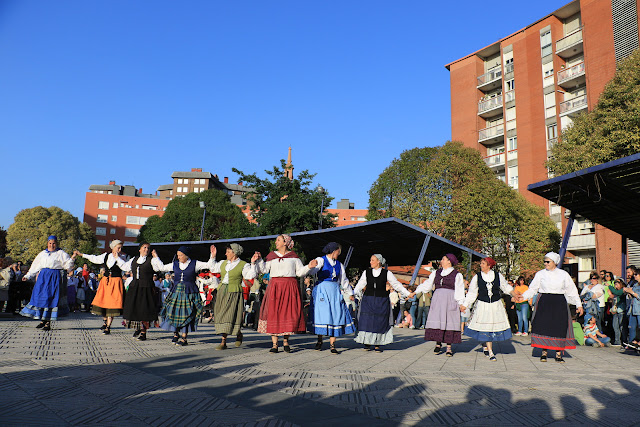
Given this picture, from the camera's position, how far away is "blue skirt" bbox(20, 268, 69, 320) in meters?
9.88

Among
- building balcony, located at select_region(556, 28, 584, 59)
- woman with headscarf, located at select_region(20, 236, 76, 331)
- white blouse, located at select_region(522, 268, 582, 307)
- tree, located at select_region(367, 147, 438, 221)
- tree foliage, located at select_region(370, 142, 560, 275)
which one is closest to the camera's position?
white blouse, located at select_region(522, 268, 582, 307)

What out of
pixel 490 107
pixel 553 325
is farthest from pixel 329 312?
pixel 490 107

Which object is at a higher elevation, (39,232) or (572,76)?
(572,76)

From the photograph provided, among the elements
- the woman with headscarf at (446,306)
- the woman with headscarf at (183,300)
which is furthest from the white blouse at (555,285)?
the woman with headscarf at (183,300)

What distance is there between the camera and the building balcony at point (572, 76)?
3715cm

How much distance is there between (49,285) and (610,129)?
23158 millimetres

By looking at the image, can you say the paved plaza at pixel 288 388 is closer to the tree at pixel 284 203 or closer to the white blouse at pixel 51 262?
the white blouse at pixel 51 262

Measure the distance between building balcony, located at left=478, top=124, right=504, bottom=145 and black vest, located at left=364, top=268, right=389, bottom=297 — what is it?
3843 cm

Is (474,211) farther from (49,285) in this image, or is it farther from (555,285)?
(49,285)

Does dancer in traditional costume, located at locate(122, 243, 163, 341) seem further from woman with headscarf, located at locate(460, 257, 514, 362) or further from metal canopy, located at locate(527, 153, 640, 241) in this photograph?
metal canopy, located at locate(527, 153, 640, 241)

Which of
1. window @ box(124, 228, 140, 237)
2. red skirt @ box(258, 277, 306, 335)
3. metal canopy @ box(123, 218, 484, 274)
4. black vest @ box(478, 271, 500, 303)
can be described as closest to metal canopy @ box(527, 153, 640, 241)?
metal canopy @ box(123, 218, 484, 274)

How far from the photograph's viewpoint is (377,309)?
9016 mm

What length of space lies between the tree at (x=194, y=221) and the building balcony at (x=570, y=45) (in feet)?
115

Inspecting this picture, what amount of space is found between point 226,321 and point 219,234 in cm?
4977
